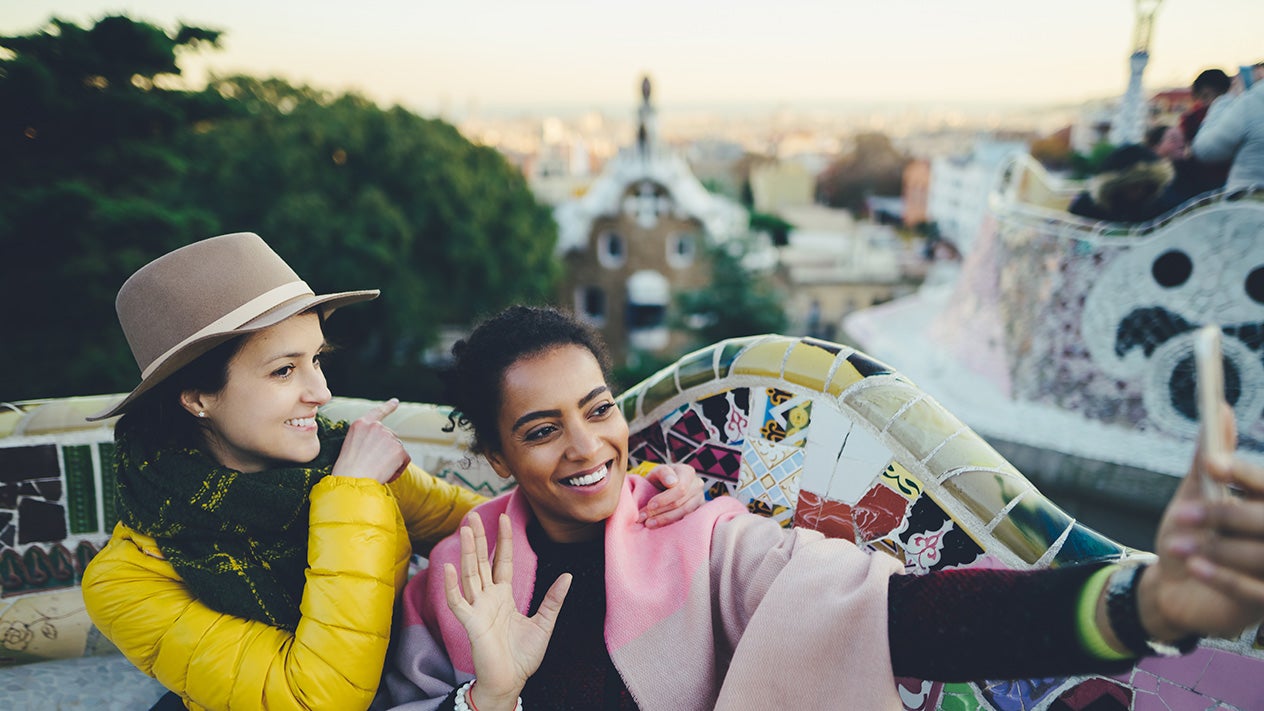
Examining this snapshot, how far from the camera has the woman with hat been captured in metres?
1.69

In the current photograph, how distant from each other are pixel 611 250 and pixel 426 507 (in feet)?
65.6

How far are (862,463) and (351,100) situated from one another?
16515 millimetres

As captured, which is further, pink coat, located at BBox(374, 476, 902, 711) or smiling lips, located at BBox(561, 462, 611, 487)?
smiling lips, located at BBox(561, 462, 611, 487)

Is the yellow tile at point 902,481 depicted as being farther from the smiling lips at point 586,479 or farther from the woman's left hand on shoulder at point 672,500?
Answer: the smiling lips at point 586,479

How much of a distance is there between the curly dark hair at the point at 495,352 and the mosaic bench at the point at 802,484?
19.0 inches

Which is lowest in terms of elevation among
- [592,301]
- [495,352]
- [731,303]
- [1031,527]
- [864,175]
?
[592,301]

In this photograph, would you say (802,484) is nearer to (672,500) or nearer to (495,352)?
(672,500)

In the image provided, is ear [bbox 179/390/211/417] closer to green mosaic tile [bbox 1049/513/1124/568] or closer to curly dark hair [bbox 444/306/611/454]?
curly dark hair [bbox 444/306/611/454]

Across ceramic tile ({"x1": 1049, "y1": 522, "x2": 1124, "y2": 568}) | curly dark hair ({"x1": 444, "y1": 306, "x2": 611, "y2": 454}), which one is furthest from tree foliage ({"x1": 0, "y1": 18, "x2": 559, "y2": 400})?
ceramic tile ({"x1": 1049, "y1": 522, "x2": 1124, "y2": 568})

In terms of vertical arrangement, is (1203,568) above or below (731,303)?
above

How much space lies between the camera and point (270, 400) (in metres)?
1.87

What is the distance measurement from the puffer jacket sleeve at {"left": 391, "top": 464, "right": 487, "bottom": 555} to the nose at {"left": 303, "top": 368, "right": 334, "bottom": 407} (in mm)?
414

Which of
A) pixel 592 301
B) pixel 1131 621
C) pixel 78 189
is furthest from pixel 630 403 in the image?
pixel 592 301

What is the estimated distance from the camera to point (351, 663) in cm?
169
